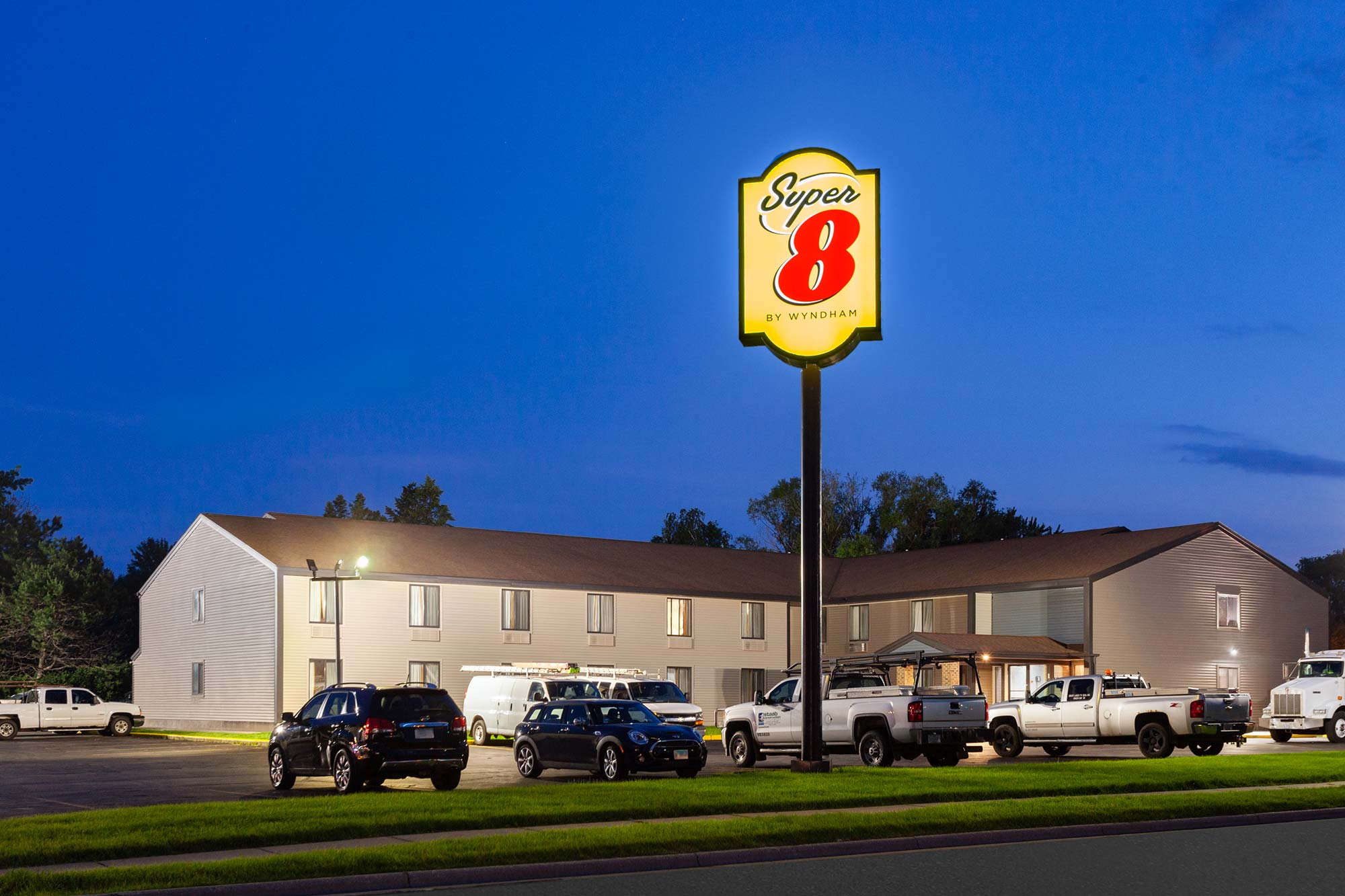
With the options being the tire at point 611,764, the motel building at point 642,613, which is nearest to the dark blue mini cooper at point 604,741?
the tire at point 611,764

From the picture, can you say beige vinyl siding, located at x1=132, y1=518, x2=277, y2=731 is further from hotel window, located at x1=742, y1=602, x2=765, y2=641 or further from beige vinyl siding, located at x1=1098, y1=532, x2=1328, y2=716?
beige vinyl siding, located at x1=1098, y1=532, x2=1328, y2=716

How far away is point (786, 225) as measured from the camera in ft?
93.1

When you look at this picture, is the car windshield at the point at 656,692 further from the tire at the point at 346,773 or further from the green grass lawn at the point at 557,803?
the tire at the point at 346,773

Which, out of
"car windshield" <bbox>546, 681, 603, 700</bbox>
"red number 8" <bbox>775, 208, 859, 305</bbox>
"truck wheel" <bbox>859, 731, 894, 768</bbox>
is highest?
"red number 8" <bbox>775, 208, 859, 305</bbox>

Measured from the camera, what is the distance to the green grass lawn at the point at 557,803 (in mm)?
15250

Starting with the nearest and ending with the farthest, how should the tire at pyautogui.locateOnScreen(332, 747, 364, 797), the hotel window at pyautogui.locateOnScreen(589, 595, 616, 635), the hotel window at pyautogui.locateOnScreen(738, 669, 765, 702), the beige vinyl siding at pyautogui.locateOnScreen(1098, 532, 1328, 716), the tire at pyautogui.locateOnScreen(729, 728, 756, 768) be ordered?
the tire at pyautogui.locateOnScreen(332, 747, 364, 797) → the tire at pyautogui.locateOnScreen(729, 728, 756, 768) → the beige vinyl siding at pyautogui.locateOnScreen(1098, 532, 1328, 716) → the hotel window at pyautogui.locateOnScreen(589, 595, 616, 635) → the hotel window at pyautogui.locateOnScreen(738, 669, 765, 702)

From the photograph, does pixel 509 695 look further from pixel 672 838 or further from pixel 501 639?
pixel 672 838

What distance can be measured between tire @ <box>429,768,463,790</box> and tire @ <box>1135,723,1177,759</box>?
1542cm

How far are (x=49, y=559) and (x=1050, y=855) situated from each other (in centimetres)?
7373

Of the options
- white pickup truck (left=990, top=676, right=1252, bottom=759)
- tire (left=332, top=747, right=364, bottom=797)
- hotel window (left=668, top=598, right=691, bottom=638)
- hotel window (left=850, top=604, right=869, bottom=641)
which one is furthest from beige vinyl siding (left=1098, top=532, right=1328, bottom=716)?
tire (left=332, top=747, right=364, bottom=797)

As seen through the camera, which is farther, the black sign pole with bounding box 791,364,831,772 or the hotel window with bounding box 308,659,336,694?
the hotel window with bounding box 308,659,336,694

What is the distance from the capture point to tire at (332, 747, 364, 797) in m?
22.2

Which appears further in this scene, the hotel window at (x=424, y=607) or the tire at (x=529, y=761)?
the hotel window at (x=424, y=607)

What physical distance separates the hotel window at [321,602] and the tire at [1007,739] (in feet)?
78.7
